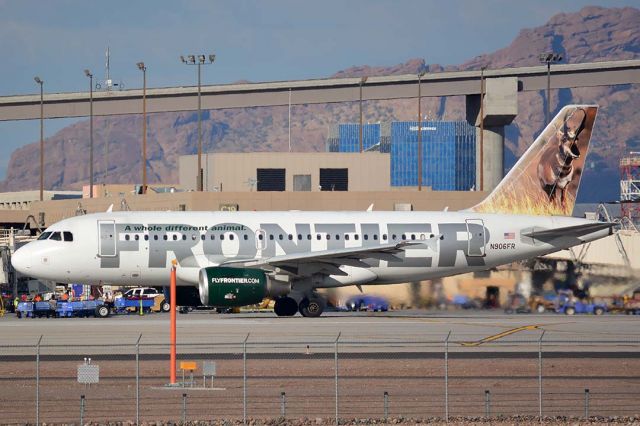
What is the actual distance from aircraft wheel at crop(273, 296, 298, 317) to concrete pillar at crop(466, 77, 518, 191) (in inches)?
2387

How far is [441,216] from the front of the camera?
5328 centimetres

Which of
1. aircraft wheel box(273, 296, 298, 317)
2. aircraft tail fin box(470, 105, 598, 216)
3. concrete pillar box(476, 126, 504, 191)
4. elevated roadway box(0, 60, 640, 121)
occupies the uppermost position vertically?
elevated roadway box(0, 60, 640, 121)

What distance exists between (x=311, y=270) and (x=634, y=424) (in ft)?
84.7

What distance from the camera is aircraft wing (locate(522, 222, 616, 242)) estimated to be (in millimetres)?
52031

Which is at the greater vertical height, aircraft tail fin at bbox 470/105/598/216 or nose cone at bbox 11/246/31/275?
aircraft tail fin at bbox 470/105/598/216

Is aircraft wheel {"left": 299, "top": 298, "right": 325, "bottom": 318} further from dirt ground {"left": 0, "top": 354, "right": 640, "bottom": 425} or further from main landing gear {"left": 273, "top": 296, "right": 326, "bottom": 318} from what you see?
dirt ground {"left": 0, "top": 354, "right": 640, "bottom": 425}

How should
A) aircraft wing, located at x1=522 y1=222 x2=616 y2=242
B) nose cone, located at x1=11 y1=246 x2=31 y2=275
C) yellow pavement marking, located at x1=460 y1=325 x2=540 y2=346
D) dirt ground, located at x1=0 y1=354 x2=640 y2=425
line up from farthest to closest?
aircraft wing, located at x1=522 y1=222 x2=616 y2=242 < nose cone, located at x1=11 y1=246 x2=31 y2=275 < yellow pavement marking, located at x1=460 y1=325 x2=540 y2=346 < dirt ground, located at x1=0 y1=354 x2=640 y2=425

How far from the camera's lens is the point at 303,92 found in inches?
5472

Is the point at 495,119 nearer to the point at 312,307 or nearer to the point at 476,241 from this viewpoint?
the point at 476,241

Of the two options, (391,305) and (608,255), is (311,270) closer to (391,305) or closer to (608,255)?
(391,305)

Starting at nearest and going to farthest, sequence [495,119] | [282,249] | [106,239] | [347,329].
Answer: [347,329] → [106,239] → [282,249] → [495,119]

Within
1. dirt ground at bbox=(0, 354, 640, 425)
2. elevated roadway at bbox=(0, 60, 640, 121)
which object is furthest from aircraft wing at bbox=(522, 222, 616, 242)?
elevated roadway at bbox=(0, 60, 640, 121)

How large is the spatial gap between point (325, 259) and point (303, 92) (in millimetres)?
90835

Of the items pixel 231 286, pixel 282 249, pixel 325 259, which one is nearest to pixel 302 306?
pixel 282 249
